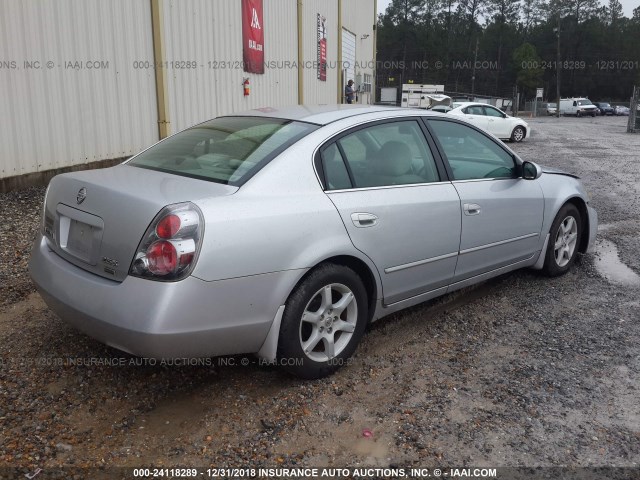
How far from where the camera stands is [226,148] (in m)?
3.56

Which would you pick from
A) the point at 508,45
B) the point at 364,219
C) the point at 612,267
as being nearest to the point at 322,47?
the point at 612,267

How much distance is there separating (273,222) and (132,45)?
720 centimetres

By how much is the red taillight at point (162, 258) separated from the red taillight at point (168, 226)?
4cm

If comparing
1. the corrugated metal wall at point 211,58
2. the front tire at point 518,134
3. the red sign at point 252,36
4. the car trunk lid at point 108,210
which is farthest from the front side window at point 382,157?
the front tire at point 518,134

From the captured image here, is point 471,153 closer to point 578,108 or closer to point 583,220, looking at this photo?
point 583,220

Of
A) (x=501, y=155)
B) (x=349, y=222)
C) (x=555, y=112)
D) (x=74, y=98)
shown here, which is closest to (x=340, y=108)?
(x=349, y=222)

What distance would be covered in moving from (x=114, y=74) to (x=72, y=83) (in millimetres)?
931

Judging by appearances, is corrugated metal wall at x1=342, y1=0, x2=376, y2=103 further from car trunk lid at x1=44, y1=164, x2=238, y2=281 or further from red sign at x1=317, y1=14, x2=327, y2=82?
car trunk lid at x1=44, y1=164, x2=238, y2=281

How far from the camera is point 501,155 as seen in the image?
458 centimetres

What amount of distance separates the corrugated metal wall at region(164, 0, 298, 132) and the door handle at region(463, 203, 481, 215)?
23.8 feet

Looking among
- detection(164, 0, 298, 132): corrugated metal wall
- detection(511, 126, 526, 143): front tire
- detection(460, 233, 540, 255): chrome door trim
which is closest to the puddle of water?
detection(460, 233, 540, 255): chrome door trim

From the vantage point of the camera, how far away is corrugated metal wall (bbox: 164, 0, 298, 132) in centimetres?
1013

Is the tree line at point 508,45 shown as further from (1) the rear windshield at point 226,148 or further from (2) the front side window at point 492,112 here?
(1) the rear windshield at point 226,148

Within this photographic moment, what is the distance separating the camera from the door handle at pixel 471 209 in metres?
4.00
